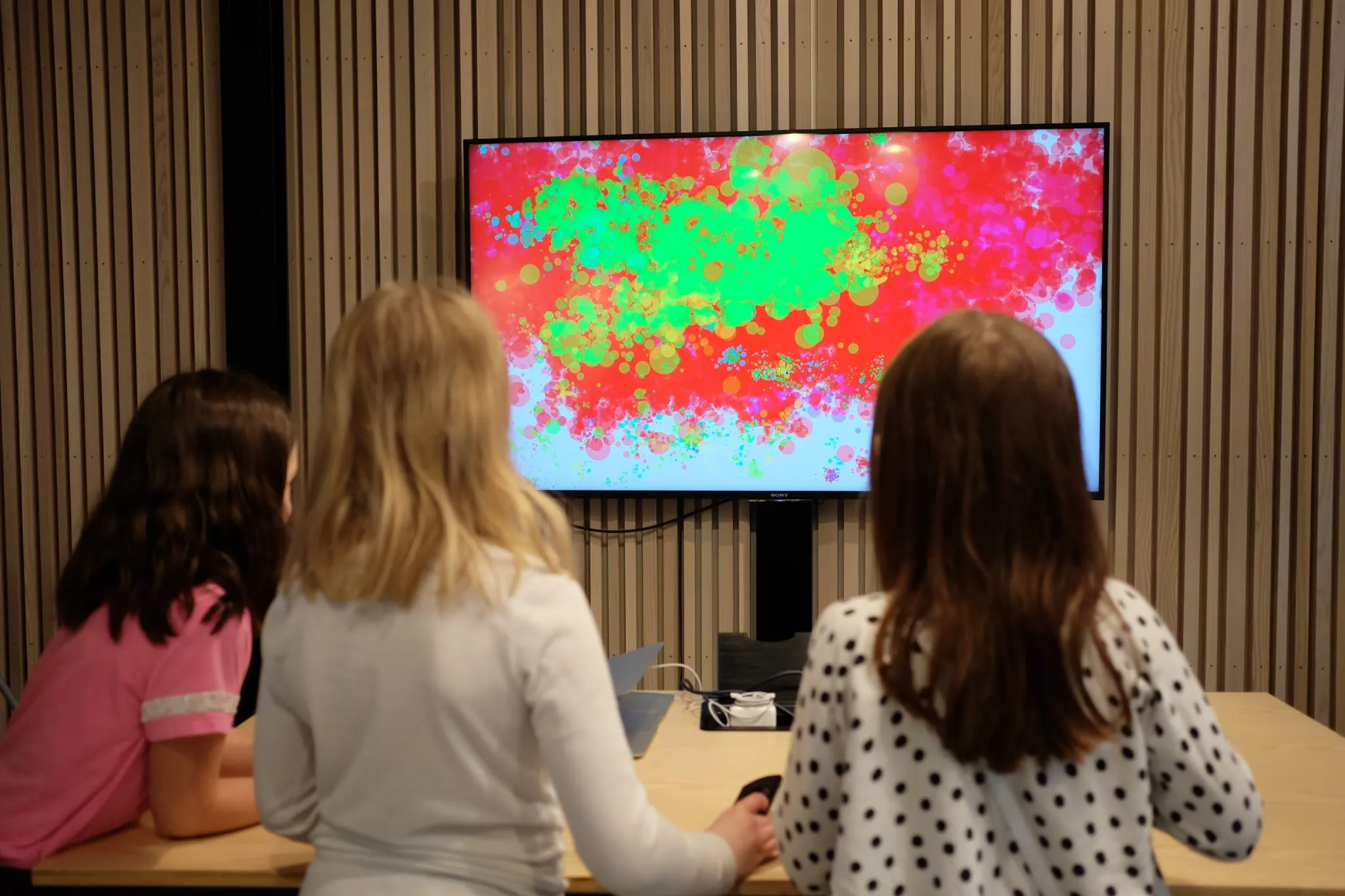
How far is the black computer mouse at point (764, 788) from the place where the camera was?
168 cm

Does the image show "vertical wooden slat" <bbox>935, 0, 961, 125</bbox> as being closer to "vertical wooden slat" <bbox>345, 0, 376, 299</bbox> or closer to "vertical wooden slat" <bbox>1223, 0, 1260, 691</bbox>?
"vertical wooden slat" <bbox>1223, 0, 1260, 691</bbox>

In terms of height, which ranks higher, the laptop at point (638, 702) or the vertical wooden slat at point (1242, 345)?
the vertical wooden slat at point (1242, 345)

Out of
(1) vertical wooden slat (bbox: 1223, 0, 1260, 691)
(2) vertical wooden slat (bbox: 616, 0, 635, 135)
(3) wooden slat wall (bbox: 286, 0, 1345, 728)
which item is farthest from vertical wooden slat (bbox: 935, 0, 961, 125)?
(2) vertical wooden slat (bbox: 616, 0, 635, 135)

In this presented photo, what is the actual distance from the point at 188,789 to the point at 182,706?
13 centimetres

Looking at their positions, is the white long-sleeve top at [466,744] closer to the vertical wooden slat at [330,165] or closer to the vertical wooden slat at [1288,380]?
the vertical wooden slat at [330,165]

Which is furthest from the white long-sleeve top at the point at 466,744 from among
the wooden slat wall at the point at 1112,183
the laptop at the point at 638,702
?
the wooden slat wall at the point at 1112,183

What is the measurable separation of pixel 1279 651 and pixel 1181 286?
117 centimetres

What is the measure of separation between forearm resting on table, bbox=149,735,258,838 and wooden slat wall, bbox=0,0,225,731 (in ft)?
7.66

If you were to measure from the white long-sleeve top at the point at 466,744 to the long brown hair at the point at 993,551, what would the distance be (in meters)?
0.35

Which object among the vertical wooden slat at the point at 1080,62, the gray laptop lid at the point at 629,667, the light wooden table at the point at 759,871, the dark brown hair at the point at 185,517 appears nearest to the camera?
the light wooden table at the point at 759,871

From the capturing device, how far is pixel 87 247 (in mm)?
3648

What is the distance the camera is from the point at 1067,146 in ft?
10.5

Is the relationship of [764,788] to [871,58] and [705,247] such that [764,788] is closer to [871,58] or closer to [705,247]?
[705,247]

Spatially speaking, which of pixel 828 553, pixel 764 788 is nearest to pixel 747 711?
pixel 764 788
